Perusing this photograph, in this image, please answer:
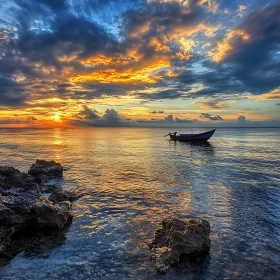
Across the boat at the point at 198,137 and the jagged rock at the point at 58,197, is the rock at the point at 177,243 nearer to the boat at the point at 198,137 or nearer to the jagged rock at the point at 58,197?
the jagged rock at the point at 58,197

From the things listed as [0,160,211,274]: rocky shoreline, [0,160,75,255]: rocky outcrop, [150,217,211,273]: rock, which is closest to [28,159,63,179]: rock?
[0,160,75,255]: rocky outcrop

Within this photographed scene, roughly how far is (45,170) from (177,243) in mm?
19425

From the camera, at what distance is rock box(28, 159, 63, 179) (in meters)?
23.6

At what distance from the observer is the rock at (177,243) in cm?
870

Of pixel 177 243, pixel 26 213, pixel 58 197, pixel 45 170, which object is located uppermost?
pixel 26 213

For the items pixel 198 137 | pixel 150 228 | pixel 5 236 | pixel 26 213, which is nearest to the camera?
pixel 5 236

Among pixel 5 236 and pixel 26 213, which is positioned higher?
pixel 26 213

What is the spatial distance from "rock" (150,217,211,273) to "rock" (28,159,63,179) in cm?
1737

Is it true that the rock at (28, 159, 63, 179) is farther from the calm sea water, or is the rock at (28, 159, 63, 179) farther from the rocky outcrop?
the rocky outcrop

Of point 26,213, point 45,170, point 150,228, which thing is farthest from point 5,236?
point 45,170

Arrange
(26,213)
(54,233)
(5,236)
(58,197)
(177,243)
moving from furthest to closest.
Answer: (58,197) → (54,233) → (26,213) → (5,236) → (177,243)

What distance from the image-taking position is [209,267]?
8.60 m

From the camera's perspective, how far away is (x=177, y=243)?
29.3 feet

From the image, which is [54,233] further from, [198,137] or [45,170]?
[198,137]
